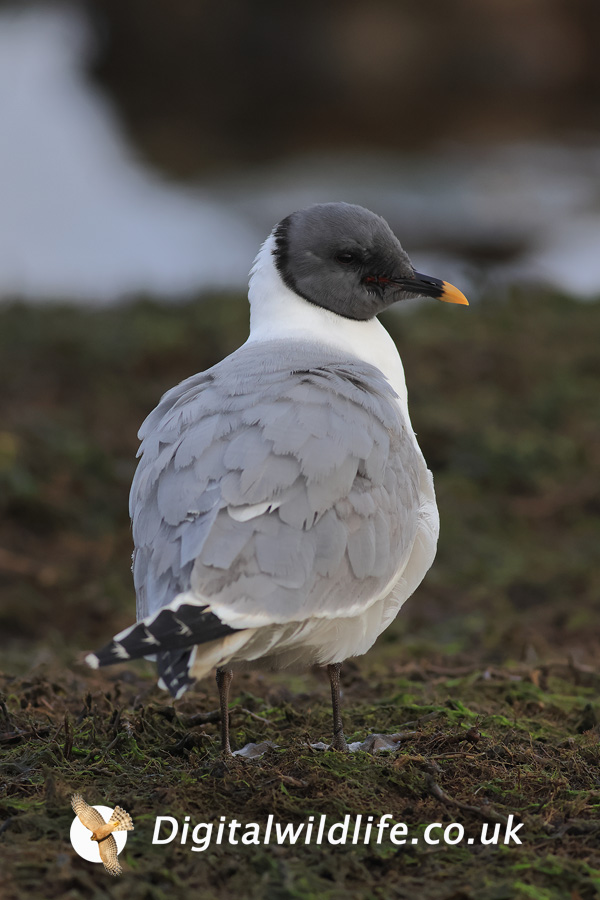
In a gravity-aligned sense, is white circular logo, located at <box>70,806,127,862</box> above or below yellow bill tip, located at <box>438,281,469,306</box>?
below

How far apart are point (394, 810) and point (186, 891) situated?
2.60 feet

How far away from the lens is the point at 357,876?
2975 mm

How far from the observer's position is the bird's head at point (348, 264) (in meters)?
4.92

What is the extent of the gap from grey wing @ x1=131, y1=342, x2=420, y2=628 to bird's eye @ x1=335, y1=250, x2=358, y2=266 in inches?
39.1

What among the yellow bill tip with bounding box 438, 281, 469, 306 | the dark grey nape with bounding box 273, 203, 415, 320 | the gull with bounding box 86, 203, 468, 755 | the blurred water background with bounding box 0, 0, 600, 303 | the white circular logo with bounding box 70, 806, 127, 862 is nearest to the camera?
the white circular logo with bounding box 70, 806, 127, 862

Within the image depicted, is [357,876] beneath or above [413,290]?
beneath

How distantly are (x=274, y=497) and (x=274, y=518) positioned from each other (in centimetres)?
7

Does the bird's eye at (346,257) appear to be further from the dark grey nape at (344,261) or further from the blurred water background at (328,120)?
the blurred water background at (328,120)

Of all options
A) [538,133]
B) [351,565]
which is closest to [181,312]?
[351,565]

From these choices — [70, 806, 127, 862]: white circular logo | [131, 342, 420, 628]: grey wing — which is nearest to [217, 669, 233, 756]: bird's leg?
[131, 342, 420, 628]: grey wing

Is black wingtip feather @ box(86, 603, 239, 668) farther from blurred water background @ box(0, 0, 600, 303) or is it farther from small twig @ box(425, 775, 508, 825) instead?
blurred water background @ box(0, 0, 600, 303)

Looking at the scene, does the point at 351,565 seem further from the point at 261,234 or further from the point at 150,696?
the point at 261,234

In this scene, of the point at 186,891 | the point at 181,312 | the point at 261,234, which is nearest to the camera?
the point at 186,891

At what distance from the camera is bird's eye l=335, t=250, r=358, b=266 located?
4.94 meters
